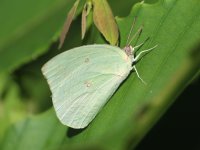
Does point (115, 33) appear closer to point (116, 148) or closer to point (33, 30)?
point (33, 30)

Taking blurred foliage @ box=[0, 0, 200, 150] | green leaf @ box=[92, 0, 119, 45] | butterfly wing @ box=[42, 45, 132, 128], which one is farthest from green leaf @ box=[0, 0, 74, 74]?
green leaf @ box=[92, 0, 119, 45]

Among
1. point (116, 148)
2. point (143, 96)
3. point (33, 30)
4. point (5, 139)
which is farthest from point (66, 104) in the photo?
point (116, 148)

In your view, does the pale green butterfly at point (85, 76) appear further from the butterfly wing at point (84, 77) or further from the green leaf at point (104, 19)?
the green leaf at point (104, 19)

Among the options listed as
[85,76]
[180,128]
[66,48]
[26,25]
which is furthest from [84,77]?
[180,128]

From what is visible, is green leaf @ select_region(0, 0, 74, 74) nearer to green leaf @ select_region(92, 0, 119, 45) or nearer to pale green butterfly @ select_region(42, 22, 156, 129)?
pale green butterfly @ select_region(42, 22, 156, 129)

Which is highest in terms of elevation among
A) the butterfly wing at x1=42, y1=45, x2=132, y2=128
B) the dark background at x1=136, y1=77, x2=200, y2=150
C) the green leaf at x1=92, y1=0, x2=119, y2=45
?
the green leaf at x1=92, y1=0, x2=119, y2=45

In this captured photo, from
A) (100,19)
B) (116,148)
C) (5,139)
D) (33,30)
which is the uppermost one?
(116,148)
